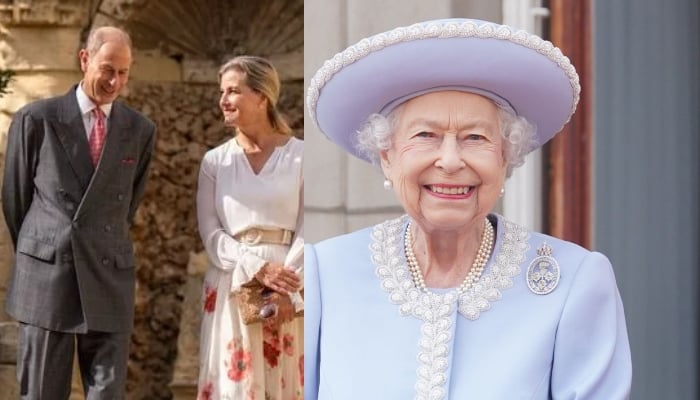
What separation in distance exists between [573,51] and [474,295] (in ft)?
5.59

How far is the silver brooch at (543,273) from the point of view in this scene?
121 inches

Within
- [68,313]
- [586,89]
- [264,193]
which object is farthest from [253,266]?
[586,89]

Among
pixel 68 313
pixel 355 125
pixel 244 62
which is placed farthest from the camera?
pixel 244 62

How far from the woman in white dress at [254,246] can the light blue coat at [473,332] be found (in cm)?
196

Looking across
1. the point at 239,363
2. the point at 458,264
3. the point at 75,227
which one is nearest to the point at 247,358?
the point at 239,363

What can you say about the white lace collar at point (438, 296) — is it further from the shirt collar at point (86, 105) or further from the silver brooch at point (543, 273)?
the shirt collar at point (86, 105)

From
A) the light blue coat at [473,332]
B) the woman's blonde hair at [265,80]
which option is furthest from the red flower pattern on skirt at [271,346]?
the light blue coat at [473,332]

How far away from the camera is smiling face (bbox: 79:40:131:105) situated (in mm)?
5004

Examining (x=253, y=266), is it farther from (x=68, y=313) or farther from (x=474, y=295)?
(x=474, y=295)

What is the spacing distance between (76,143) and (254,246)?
72 centimetres

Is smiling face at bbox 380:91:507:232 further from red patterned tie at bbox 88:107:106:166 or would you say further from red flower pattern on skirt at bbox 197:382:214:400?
red flower pattern on skirt at bbox 197:382:214:400

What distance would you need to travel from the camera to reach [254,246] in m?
5.20

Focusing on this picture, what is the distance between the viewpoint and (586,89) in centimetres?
464

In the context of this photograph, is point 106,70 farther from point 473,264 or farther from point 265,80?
point 473,264
